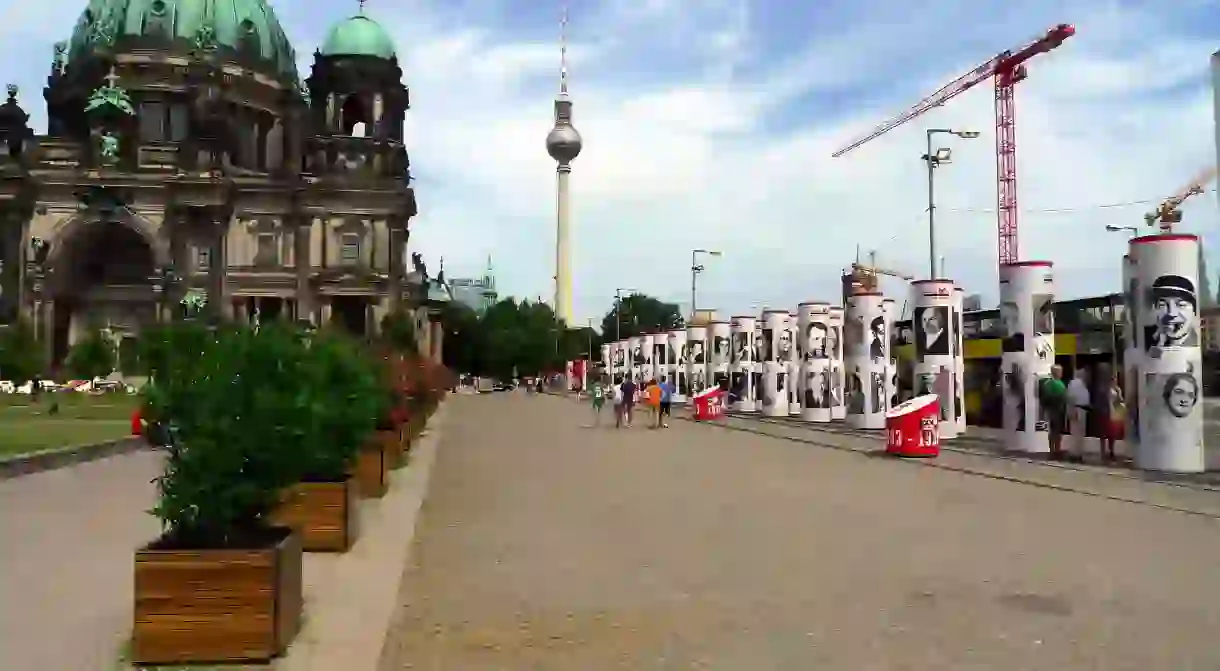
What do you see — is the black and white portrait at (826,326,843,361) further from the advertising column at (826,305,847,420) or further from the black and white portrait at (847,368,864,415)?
the black and white portrait at (847,368,864,415)

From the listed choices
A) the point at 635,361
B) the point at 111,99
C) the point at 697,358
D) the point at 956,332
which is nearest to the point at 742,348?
the point at 697,358

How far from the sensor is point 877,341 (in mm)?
32250

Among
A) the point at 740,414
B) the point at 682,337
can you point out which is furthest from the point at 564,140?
the point at 740,414

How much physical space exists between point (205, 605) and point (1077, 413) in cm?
1887

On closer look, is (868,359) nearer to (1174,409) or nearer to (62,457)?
(1174,409)

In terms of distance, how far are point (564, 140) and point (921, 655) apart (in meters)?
156

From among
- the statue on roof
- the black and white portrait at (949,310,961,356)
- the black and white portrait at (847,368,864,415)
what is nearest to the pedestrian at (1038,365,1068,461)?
the black and white portrait at (949,310,961,356)

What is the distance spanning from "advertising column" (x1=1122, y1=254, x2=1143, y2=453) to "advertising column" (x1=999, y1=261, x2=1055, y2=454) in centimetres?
307

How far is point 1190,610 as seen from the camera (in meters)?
7.98

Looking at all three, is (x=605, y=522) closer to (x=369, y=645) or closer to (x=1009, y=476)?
(x=369, y=645)

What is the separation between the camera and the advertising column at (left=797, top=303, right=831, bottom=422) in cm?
3806

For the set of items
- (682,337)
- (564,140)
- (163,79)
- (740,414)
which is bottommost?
(740,414)

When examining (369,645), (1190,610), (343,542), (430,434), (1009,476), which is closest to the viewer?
(369,645)

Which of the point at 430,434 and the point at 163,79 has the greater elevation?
the point at 163,79
